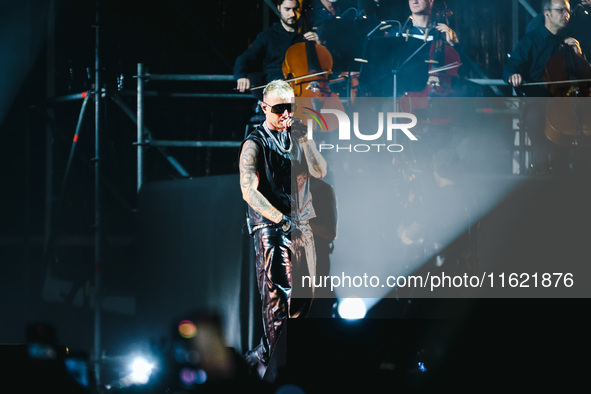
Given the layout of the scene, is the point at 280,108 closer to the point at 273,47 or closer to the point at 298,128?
the point at 298,128

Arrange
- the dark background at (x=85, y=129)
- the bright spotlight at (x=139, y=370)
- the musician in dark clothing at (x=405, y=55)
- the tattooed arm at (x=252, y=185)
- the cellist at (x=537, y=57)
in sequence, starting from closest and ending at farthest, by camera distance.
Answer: the tattooed arm at (x=252, y=185)
the bright spotlight at (x=139, y=370)
the musician in dark clothing at (x=405, y=55)
the cellist at (x=537, y=57)
the dark background at (x=85, y=129)

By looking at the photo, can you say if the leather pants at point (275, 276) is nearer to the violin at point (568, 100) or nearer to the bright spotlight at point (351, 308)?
the bright spotlight at point (351, 308)

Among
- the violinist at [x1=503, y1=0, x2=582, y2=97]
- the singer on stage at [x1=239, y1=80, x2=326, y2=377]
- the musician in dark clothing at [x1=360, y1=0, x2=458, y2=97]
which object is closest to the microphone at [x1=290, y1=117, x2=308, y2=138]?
the singer on stage at [x1=239, y1=80, x2=326, y2=377]

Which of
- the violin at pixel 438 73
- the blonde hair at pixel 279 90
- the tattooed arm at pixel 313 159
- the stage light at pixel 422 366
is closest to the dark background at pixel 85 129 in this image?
the blonde hair at pixel 279 90

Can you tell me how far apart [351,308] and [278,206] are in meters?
0.79

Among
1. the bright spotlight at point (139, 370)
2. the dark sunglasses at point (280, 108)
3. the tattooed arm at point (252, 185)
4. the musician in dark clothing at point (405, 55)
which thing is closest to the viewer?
the tattooed arm at point (252, 185)

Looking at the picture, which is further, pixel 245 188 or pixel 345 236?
pixel 345 236

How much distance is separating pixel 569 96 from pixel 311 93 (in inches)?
66.0

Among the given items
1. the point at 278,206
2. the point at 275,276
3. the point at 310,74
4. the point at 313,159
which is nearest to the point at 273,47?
the point at 310,74

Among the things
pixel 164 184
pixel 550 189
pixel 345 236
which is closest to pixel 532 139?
pixel 550 189

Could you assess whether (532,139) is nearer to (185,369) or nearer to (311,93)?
(311,93)

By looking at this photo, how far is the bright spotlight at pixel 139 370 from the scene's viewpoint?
4297 millimetres

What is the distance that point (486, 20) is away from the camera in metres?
4.90

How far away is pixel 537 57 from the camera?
15.1 ft
